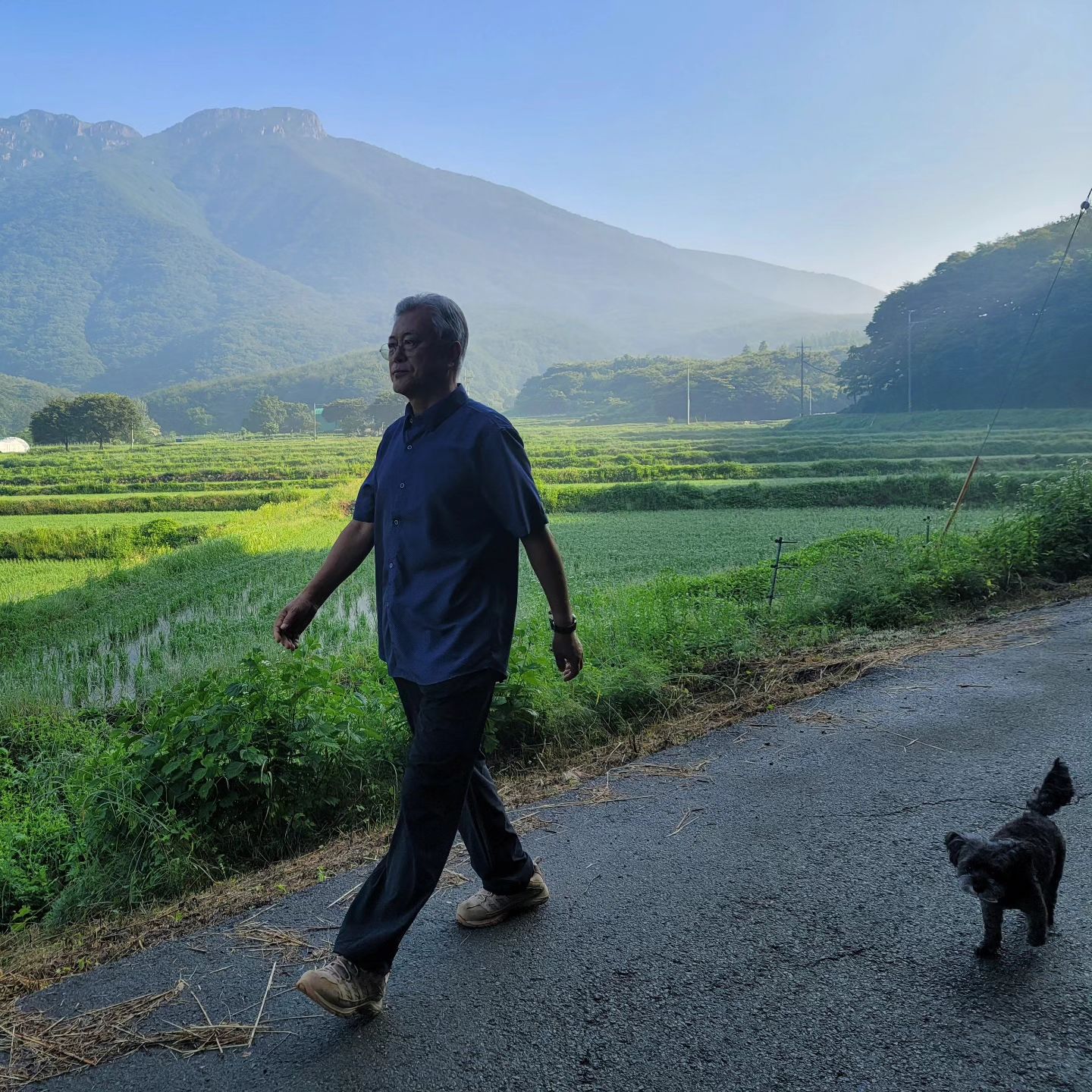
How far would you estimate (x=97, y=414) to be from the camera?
39.9 metres

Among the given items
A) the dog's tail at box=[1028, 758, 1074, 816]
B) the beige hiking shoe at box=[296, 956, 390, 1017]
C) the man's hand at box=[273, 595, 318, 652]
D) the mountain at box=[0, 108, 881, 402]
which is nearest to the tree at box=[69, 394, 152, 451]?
the mountain at box=[0, 108, 881, 402]

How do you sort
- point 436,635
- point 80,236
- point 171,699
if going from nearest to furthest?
point 436,635, point 171,699, point 80,236

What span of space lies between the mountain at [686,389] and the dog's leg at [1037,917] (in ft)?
168

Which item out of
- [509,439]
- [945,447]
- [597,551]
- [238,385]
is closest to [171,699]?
[509,439]

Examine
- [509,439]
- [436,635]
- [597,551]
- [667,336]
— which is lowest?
[597,551]

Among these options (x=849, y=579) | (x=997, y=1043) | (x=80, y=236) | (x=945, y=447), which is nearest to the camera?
(x=997, y=1043)

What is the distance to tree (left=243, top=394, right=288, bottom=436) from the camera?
5683cm

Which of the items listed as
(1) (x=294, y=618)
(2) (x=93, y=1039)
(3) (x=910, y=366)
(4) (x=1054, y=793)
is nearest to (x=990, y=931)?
(4) (x=1054, y=793)

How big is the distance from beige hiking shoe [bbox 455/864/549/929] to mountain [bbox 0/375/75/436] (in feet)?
157

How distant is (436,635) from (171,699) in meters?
2.52

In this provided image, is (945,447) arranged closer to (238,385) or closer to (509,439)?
(509,439)

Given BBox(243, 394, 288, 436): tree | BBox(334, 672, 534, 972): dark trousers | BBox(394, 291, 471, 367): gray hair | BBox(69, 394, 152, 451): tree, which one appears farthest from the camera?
BBox(243, 394, 288, 436): tree

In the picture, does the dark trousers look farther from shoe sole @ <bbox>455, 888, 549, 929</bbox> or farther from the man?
shoe sole @ <bbox>455, 888, 549, 929</bbox>

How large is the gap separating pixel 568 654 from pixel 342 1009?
42.2 inches
